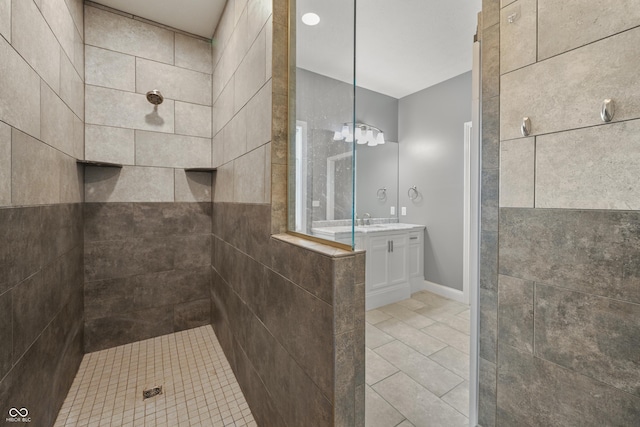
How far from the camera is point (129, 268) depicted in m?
2.30

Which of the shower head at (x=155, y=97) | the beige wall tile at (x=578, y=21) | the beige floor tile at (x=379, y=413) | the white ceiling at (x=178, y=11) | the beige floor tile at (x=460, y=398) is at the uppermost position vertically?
the white ceiling at (x=178, y=11)

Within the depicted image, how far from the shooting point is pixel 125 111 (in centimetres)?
225

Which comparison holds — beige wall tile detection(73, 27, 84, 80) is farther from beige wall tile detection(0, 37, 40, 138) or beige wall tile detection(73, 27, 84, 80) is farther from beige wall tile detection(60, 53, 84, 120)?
beige wall tile detection(0, 37, 40, 138)

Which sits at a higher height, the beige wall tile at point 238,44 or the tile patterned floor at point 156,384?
the beige wall tile at point 238,44

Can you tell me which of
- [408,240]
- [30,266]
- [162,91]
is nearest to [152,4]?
[162,91]

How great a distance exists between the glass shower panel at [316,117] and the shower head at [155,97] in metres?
1.51

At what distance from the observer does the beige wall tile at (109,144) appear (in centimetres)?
214

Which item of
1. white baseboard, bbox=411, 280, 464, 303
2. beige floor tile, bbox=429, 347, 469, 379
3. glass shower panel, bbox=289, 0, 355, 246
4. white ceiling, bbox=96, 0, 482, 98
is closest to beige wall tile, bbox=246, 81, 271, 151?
glass shower panel, bbox=289, 0, 355, 246

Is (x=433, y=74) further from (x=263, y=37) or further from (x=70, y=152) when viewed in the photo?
(x=70, y=152)

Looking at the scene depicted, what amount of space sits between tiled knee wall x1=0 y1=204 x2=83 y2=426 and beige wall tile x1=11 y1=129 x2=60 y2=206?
0.06 m

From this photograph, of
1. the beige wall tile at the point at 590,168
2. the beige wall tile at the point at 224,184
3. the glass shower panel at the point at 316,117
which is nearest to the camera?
the beige wall tile at the point at 590,168

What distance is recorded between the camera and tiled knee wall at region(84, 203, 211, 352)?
219cm

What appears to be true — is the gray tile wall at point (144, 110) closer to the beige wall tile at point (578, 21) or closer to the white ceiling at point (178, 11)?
the white ceiling at point (178, 11)

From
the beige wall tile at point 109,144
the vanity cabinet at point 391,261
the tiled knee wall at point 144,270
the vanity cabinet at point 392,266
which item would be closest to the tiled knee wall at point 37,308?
the tiled knee wall at point 144,270
